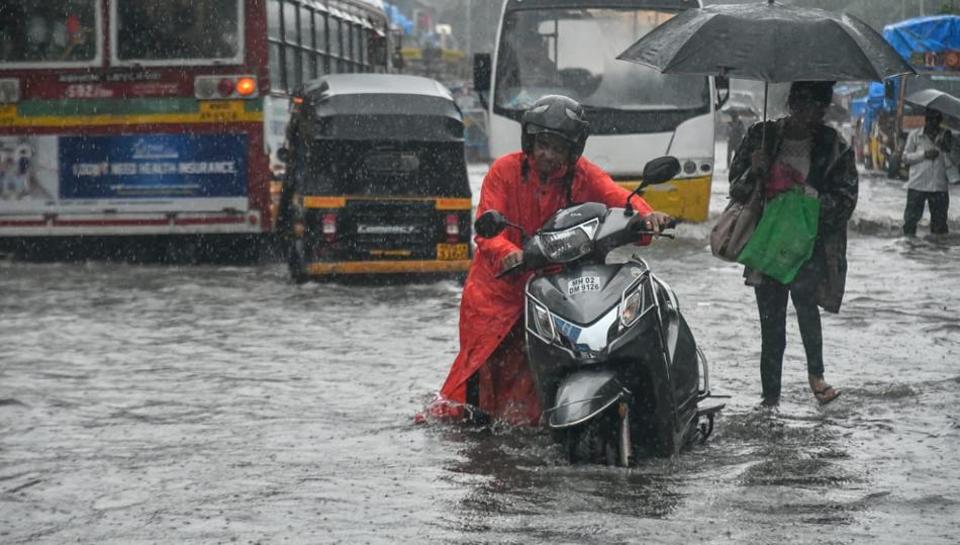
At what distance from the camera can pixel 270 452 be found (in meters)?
7.77

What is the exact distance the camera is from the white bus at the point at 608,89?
20.5m

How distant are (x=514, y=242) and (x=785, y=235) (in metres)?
1.60

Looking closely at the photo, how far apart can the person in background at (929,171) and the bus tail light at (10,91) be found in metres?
9.90

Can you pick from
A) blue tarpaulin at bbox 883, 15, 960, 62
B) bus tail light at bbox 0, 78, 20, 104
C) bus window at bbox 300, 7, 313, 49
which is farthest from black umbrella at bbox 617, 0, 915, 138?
blue tarpaulin at bbox 883, 15, 960, 62

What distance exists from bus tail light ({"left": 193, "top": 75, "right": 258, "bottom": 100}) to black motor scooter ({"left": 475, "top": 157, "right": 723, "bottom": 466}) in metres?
10.6

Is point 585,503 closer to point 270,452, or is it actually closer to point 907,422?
point 270,452

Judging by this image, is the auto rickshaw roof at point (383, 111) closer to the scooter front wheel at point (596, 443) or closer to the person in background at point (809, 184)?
the person in background at point (809, 184)

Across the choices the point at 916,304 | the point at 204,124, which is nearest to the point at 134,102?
the point at 204,124

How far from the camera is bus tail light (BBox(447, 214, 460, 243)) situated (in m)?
15.8

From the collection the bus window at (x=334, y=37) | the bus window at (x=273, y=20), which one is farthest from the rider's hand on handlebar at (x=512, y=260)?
the bus window at (x=334, y=37)

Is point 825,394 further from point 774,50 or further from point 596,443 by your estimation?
point 596,443

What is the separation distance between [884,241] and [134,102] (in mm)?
8540

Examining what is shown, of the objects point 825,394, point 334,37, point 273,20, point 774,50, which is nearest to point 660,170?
point 774,50

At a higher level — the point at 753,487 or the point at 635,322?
the point at 635,322
